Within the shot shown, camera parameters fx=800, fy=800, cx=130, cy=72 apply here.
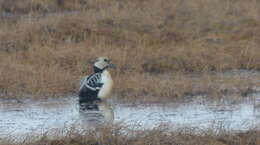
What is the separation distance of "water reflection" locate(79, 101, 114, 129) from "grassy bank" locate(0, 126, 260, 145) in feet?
2.38

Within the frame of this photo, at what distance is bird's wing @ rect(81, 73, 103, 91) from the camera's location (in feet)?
32.3

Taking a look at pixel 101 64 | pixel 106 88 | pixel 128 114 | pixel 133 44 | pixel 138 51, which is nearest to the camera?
pixel 128 114

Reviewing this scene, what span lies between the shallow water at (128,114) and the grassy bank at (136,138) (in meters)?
0.52

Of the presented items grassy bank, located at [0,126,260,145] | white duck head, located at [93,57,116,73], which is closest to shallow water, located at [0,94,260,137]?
grassy bank, located at [0,126,260,145]

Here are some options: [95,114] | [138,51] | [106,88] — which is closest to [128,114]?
[95,114]

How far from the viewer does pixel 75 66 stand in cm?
1090

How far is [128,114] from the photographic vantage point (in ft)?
29.3

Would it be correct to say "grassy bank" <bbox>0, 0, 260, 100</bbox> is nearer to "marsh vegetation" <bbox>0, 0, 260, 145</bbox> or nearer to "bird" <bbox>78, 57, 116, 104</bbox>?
"marsh vegetation" <bbox>0, 0, 260, 145</bbox>

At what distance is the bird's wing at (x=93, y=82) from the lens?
9.85 metres

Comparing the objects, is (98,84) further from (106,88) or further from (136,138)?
(136,138)

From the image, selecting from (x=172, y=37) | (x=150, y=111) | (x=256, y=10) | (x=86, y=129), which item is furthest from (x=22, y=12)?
(x=86, y=129)

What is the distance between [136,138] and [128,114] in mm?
1737

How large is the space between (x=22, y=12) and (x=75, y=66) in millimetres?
3511

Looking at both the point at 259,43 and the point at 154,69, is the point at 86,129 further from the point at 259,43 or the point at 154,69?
the point at 259,43
